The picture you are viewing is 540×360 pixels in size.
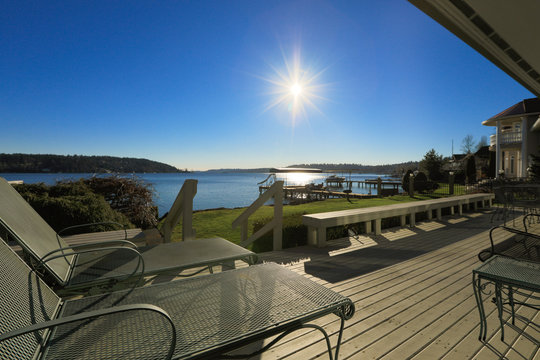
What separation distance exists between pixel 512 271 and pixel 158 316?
2451mm

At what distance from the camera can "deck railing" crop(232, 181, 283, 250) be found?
3693 millimetres

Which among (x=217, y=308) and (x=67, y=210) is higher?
(x=67, y=210)

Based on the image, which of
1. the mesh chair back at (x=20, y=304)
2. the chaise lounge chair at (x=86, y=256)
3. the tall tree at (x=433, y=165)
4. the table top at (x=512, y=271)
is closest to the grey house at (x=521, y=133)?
the tall tree at (x=433, y=165)

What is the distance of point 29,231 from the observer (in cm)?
169

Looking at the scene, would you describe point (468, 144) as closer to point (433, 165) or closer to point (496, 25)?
point (433, 165)

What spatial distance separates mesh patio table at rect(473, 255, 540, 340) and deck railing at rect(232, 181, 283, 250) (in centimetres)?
251

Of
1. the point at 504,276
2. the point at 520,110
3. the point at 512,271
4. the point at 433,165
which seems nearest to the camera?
the point at 504,276

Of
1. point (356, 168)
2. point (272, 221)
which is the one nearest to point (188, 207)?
point (272, 221)

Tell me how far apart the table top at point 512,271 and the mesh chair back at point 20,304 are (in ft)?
8.50

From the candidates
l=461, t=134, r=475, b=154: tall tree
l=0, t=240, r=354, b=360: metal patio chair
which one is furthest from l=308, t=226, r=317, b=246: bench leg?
l=461, t=134, r=475, b=154: tall tree

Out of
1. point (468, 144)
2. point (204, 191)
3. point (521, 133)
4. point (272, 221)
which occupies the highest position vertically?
point (468, 144)

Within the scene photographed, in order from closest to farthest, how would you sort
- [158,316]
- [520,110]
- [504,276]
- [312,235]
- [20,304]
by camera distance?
[20,304]
[158,316]
[504,276]
[312,235]
[520,110]

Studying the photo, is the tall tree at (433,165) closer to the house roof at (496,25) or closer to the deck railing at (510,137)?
the deck railing at (510,137)

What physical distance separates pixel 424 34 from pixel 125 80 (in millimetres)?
14069
